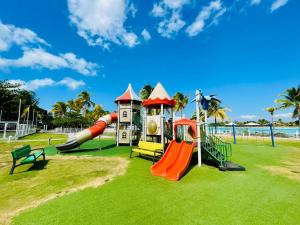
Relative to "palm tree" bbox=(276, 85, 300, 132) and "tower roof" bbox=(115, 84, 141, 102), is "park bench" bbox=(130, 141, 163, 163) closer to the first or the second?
"tower roof" bbox=(115, 84, 141, 102)

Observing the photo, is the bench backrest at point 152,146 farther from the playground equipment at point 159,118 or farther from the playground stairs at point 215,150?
the playground stairs at point 215,150

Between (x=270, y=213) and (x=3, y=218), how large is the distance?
6.27 m

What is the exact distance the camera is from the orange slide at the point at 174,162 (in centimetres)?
696

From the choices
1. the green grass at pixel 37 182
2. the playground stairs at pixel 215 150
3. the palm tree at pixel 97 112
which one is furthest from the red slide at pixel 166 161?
the palm tree at pixel 97 112

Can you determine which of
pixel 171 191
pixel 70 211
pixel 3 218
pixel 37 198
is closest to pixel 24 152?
pixel 37 198

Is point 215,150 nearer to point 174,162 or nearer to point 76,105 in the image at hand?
point 174,162

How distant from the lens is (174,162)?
7980 millimetres

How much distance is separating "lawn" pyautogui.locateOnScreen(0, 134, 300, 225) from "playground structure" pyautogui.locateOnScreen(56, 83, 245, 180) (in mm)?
1187

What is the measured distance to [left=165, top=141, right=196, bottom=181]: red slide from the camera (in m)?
6.73

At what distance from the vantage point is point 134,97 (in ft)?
59.0

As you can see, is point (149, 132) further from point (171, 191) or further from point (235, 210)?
point (235, 210)

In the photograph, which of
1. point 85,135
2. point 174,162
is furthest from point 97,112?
point 174,162

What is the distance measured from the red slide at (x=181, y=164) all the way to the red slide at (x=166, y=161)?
0.62ft

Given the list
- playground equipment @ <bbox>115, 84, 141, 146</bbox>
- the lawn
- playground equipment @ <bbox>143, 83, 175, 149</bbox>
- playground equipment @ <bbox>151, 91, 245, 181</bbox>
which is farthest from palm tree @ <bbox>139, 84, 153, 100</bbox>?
the lawn
